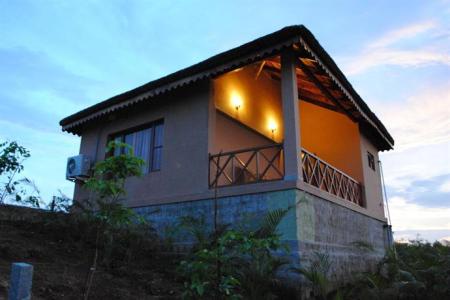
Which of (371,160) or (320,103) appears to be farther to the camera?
(371,160)

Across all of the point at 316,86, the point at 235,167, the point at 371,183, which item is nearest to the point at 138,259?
the point at 235,167

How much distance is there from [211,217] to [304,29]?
4108 mm

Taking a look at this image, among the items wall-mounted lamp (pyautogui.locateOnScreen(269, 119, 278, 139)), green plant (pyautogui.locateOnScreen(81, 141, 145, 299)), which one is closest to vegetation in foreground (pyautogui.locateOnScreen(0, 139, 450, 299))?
green plant (pyautogui.locateOnScreen(81, 141, 145, 299))

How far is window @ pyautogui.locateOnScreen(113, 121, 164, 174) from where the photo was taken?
9.56 meters

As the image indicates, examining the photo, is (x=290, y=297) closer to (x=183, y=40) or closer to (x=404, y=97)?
(x=404, y=97)

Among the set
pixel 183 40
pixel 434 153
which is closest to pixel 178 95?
pixel 183 40

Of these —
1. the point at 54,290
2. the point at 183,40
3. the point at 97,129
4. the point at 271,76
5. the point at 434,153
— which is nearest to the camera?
the point at 54,290

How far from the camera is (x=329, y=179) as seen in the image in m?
9.41

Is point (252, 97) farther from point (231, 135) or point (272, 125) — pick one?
point (231, 135)

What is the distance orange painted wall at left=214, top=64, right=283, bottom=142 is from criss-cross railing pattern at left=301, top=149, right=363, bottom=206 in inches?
92.4

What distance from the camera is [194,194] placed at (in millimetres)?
8141

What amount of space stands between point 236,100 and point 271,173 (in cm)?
238

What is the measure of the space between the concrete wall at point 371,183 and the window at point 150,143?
6009mm

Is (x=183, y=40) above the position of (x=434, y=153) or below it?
above
